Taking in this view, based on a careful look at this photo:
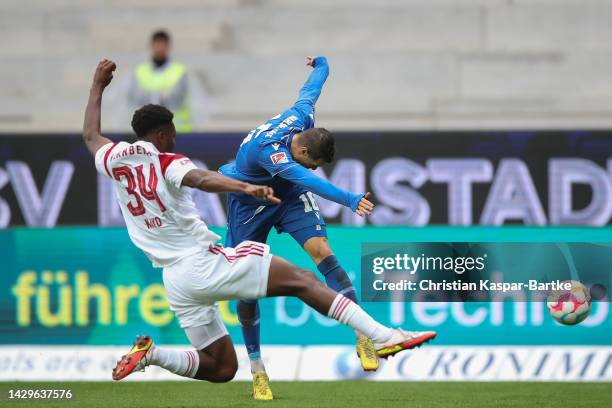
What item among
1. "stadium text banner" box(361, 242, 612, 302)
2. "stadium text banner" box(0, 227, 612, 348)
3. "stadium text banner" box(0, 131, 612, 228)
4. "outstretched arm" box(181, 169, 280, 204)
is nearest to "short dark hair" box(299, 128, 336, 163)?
"outstretched arm" box(181, 169, 280, 204)

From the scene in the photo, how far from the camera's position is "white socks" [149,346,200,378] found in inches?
327

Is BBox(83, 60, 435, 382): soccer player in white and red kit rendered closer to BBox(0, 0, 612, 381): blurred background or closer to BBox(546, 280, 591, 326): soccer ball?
BBox(546, 280, 591, 326): soccer ball

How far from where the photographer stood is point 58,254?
11977 millimetres

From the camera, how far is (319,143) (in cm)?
930

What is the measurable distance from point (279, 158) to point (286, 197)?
68 cm

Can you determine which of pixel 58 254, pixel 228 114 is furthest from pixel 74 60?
pixel 58 254

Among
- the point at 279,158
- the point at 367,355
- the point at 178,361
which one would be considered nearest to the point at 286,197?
the point at 279,158

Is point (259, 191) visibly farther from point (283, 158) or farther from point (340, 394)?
point (340, 394)

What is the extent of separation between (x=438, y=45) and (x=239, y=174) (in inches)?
360

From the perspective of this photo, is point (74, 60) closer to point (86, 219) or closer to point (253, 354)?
point (86, 219)

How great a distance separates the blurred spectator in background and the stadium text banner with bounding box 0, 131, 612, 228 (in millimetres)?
1168

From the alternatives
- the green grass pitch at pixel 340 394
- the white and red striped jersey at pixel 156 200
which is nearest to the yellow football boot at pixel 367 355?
the green grass pitch at pixel 340 394

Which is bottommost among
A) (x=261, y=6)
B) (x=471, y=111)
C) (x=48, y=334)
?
(x=48, y=334)

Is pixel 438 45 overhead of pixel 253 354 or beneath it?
overhead
